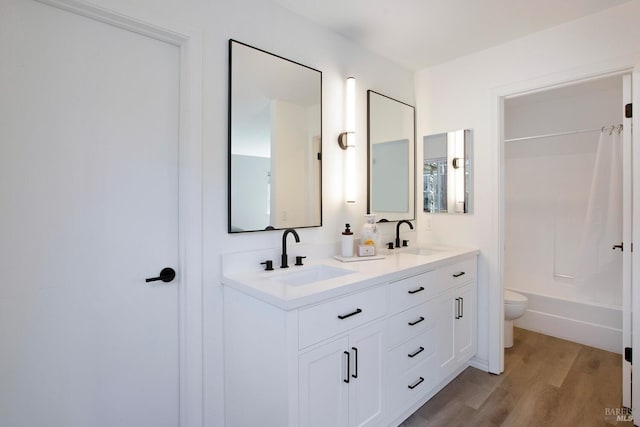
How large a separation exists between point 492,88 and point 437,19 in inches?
29.0

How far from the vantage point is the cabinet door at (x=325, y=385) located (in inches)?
50.1

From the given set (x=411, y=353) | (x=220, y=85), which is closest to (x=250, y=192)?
(x=220, y=85)

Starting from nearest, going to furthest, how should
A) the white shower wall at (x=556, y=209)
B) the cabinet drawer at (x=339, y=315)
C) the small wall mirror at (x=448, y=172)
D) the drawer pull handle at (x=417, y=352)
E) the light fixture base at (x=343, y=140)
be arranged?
the cabinet drawer at (x=339, y=315), the drawer pull handle at (x=417, y=352), the light fixture base at (x=343, y=140), the small wall mirror at (x=448, y=172), the white shower wall at (x=556, y=209)

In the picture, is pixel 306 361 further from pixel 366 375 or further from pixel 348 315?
pixel 366 375

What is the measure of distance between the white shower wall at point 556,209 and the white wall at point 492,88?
77 centimetres

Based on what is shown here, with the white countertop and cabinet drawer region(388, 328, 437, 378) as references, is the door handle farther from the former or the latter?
cabinet drawer region(388, 328, 437, 378)

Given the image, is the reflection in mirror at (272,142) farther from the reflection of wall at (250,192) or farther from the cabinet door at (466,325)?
the cabinet door at (466,325)

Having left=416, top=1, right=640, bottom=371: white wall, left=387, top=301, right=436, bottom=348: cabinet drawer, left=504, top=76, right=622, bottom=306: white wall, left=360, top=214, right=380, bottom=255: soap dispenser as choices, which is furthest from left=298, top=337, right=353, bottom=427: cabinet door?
left=504, top=76, right=622, bottom=306: white wall

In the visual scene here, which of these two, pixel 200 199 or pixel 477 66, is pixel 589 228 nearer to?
Result: pixel 477 66

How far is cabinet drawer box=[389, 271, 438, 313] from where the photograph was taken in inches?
67.4

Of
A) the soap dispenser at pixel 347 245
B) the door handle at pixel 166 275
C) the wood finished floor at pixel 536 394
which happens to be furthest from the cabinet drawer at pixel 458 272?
the door handle at pixel 166 275

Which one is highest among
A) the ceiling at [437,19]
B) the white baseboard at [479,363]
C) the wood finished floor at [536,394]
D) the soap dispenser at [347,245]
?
the ceiling at [437,19]

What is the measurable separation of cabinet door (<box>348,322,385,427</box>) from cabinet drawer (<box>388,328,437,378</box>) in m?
0.11

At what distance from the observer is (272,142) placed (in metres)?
1.80
